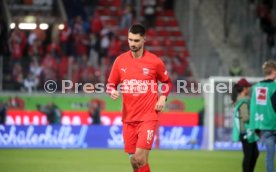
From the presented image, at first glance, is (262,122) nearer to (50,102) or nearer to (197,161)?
(197,161)

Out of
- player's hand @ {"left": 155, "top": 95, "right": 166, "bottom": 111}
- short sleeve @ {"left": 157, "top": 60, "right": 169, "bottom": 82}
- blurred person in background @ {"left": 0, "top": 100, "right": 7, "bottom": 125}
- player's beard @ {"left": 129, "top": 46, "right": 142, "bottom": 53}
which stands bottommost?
blurred person in background @ {"left": 0, "top": 100, "right": 7, "bottom": 125}

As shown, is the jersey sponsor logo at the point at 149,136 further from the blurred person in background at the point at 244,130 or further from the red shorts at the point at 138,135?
the blurred person in background at the point at 244,130

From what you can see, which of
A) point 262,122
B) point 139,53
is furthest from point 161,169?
point 139,53

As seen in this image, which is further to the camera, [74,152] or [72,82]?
[72,82]

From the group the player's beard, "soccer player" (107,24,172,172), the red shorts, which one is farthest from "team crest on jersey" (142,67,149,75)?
the red shorts

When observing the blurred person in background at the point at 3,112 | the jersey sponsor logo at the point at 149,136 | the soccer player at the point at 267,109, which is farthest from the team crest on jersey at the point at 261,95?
the blurred person in background at the point at 3,112

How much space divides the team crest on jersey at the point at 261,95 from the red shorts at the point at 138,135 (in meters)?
2.55

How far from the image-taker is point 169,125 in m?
25.5

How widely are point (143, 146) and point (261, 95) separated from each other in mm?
2946

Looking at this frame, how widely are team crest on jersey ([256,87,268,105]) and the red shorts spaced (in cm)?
255

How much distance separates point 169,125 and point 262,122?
1173 cm

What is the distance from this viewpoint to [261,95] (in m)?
13.9

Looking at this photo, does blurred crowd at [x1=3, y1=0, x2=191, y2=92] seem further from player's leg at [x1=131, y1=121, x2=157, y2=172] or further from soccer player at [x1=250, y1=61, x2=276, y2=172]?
player's leg at [x1=131, y1=121, x2=157, y2=172]

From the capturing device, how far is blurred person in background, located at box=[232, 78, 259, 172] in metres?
14.2
